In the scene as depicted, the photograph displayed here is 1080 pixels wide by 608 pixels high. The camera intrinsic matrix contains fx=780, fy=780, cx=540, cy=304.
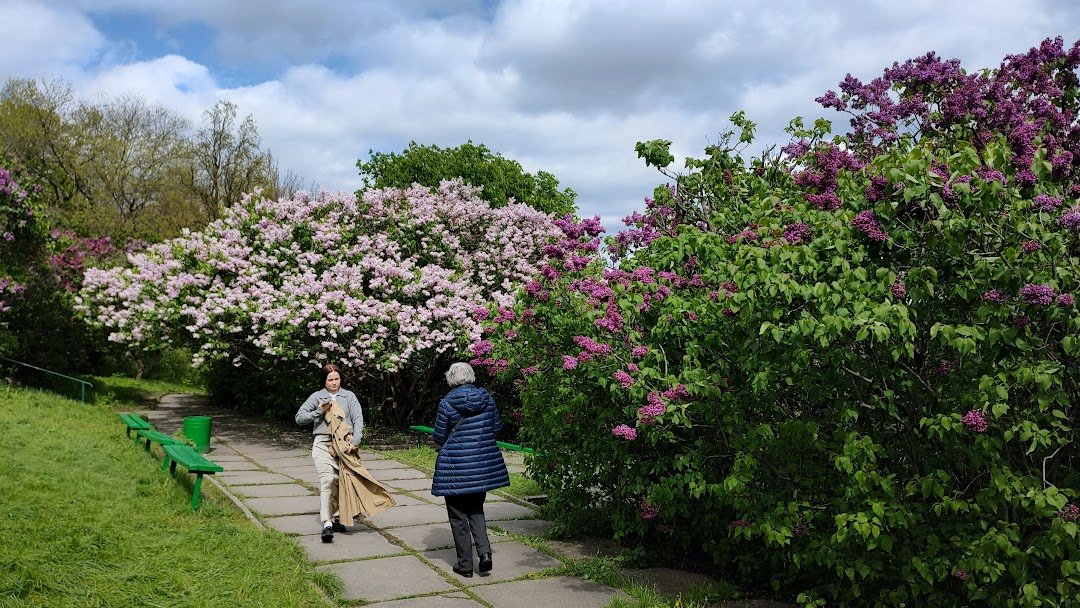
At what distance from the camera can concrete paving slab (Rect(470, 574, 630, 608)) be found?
498 cm

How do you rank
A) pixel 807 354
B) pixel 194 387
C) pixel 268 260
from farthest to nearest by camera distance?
pixel 194 387
pixel 268 260
pixel 807 354

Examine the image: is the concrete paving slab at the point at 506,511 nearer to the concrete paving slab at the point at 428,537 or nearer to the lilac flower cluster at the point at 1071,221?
the concrete paving slab at the point at 428,537

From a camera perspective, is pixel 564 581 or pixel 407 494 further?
pixel 407 494

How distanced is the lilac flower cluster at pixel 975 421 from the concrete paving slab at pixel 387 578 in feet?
11.0

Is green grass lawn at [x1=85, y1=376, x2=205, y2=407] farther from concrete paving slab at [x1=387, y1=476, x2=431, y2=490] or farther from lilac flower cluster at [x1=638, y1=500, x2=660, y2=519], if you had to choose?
lilac flower cluster at [x1=638, y1=500, x2=660, y2=519]

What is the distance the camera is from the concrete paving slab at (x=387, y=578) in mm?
5105

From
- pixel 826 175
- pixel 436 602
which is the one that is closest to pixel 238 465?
pixel 436 602

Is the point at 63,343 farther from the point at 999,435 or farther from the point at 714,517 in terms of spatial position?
the point at 999,435

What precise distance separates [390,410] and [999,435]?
12.6 m

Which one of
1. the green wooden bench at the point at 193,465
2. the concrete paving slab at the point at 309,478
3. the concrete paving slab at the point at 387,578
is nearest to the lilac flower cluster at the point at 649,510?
the concrete paving slab at the point at 387,578

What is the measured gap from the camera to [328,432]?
6867 millimetres

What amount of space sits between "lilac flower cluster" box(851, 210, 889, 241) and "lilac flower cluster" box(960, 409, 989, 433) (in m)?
0.93

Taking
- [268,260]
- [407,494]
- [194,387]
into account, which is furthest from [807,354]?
[194,387]

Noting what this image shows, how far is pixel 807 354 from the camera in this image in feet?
12.6
